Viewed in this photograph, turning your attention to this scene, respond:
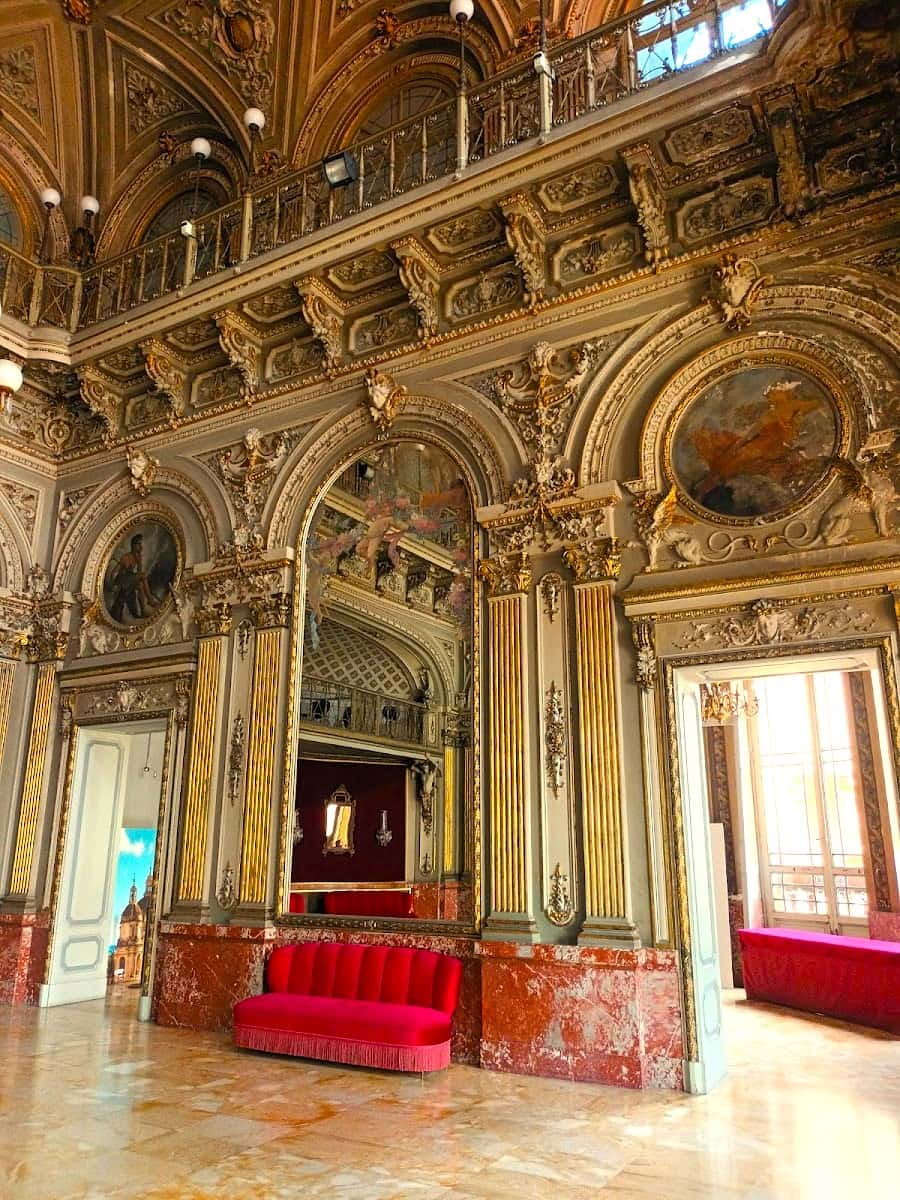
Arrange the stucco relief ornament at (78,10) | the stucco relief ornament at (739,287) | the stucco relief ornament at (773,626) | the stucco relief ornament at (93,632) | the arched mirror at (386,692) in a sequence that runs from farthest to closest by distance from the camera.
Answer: the stucco relief ornament at (78,10)
the stucco relief ornament at (93,632)
the arched mirror at (386,692)
the stucco relief ornament at (739,287)
the stucco relief ornament at (773,626)

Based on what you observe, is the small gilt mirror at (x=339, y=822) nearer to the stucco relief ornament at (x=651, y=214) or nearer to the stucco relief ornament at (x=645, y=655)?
the stucco relief ornament at (x=645, y=655)

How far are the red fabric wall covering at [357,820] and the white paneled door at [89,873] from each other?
9.30 feet

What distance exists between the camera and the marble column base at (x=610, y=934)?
20.4 feet

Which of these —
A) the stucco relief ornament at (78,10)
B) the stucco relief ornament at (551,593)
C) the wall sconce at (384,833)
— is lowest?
the wall sconce at (384,833)

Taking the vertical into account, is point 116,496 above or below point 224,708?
above

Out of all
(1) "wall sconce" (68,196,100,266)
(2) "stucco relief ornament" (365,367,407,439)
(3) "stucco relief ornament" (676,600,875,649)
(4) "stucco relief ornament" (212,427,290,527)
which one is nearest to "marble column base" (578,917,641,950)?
(3) "stucco relief ornament" (676,600,875,649)

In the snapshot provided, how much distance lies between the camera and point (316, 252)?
828cm

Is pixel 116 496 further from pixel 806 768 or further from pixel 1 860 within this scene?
pixel 806 768

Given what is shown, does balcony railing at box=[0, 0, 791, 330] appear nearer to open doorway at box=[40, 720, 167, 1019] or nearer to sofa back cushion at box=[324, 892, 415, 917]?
open doorway at box=[40, 720, 167, 1019]

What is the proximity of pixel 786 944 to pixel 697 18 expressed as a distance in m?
8.39

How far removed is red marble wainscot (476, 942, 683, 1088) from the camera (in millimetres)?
6020

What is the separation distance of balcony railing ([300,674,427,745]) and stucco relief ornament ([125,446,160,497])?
123 inches

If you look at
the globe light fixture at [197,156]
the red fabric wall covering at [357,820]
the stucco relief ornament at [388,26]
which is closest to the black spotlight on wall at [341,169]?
the globe light fixture at [197,156]

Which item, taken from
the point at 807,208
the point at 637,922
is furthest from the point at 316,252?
the point at 637,922
